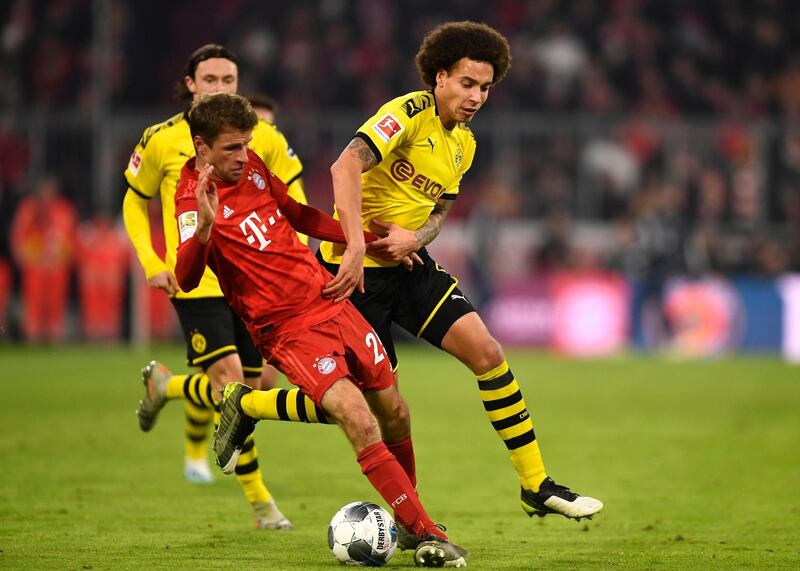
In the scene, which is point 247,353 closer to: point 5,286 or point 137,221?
point 137,221

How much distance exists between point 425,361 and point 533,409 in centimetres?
631

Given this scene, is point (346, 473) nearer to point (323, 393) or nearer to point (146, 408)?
point (146, 408)

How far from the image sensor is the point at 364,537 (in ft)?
19.4

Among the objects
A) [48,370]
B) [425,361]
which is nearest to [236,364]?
[48,370]

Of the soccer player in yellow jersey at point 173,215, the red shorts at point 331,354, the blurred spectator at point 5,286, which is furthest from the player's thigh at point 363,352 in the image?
the blurred spectator at point 5,286

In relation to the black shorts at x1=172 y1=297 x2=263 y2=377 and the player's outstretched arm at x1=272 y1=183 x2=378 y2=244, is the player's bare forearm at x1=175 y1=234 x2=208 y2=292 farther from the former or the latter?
the black shorts at x1=172 y1=297 x2=263 y2=377

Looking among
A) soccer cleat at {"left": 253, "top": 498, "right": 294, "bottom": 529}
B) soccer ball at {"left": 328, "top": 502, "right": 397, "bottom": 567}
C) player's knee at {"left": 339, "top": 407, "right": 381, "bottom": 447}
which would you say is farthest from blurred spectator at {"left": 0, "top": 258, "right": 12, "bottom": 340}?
player's knee at {"left": 339, "top": 407, "right": 381, "bottom": 447}

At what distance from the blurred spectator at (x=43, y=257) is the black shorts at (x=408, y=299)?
14286mm

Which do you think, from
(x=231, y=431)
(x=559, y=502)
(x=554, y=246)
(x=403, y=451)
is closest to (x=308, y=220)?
(x=231, y=431)

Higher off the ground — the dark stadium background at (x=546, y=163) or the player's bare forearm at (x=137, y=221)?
the dark stadium background at (x=546, y=163)

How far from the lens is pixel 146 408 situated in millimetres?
8383

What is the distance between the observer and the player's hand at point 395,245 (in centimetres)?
644

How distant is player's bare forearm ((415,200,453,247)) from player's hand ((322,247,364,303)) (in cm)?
59

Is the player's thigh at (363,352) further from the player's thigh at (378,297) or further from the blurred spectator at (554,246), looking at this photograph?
the blurred spectator at (554,246)
